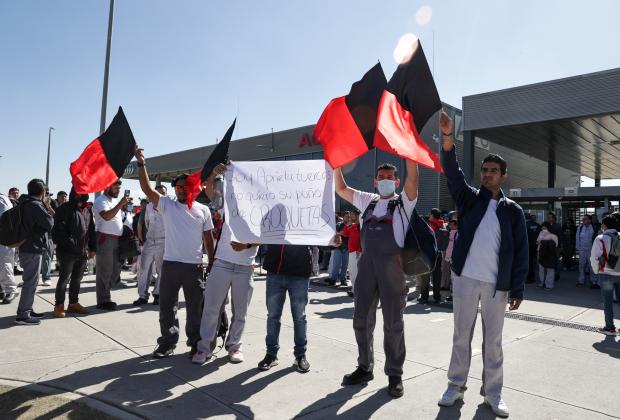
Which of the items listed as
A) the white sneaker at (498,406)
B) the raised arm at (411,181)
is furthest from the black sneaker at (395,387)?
the raised arm at (411,181)

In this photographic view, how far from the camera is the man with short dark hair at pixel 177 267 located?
4.73m

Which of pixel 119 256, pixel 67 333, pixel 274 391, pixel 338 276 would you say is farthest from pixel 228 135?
pixel 338 276

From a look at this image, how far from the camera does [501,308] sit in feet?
12.1

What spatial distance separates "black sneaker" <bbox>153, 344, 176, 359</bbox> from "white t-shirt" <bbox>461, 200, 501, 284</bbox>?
3.13 m

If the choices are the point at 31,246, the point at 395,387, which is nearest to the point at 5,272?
the point at 31,246

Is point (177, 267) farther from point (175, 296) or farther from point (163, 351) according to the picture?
point (163, 351)

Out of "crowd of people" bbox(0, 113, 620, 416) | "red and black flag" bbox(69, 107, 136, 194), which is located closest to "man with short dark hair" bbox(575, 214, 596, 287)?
"crowd of people" bbox(0, 113, 620, 416)

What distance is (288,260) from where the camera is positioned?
445 centimetres

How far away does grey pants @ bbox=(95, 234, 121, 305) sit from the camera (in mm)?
7270

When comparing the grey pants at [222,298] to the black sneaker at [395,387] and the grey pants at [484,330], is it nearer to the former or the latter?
the black sneaker at [395,387]

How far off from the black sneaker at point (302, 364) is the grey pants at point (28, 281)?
397 cm

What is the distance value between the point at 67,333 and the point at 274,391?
10.6 feet

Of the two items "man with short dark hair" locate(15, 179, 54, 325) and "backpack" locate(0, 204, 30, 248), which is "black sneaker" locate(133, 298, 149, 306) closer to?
"man with short dark hair" locate(15, 179, 54, 325)

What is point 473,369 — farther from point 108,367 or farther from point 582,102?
point 582,102
